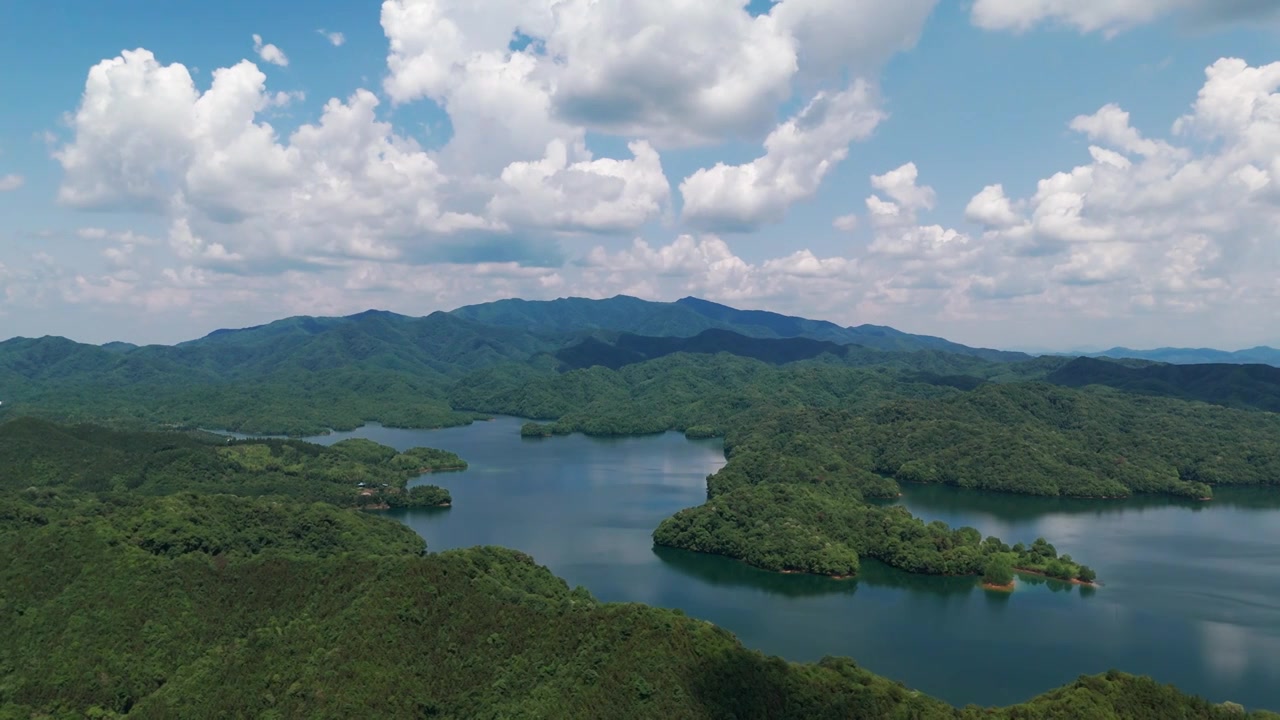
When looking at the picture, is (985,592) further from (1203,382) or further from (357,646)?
(1203,382)

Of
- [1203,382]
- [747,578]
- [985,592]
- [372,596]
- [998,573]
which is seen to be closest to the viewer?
[372,596]

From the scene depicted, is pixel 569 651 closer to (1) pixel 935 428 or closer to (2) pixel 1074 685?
(2) pixel 1074 685

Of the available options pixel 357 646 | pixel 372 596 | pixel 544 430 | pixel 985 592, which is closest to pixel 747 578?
pixel 985 592

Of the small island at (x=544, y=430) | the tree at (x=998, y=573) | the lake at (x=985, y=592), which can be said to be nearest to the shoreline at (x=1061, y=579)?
the lake at (x=985, y=592)

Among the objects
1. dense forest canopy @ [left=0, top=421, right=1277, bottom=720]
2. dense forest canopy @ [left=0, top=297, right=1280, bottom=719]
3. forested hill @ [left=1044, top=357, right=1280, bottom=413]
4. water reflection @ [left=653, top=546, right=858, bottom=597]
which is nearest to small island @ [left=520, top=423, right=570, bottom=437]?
dense forest canopy @ [left=0, top=297, right=1280, bottom=719]

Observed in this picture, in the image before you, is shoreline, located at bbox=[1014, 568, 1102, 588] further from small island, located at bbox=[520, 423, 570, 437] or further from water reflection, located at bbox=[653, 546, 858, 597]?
small island, located at bbox=[520, 423, 570, 437]

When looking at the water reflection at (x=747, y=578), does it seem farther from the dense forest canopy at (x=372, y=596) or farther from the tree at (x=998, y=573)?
the tree at (x=998, y=573)
